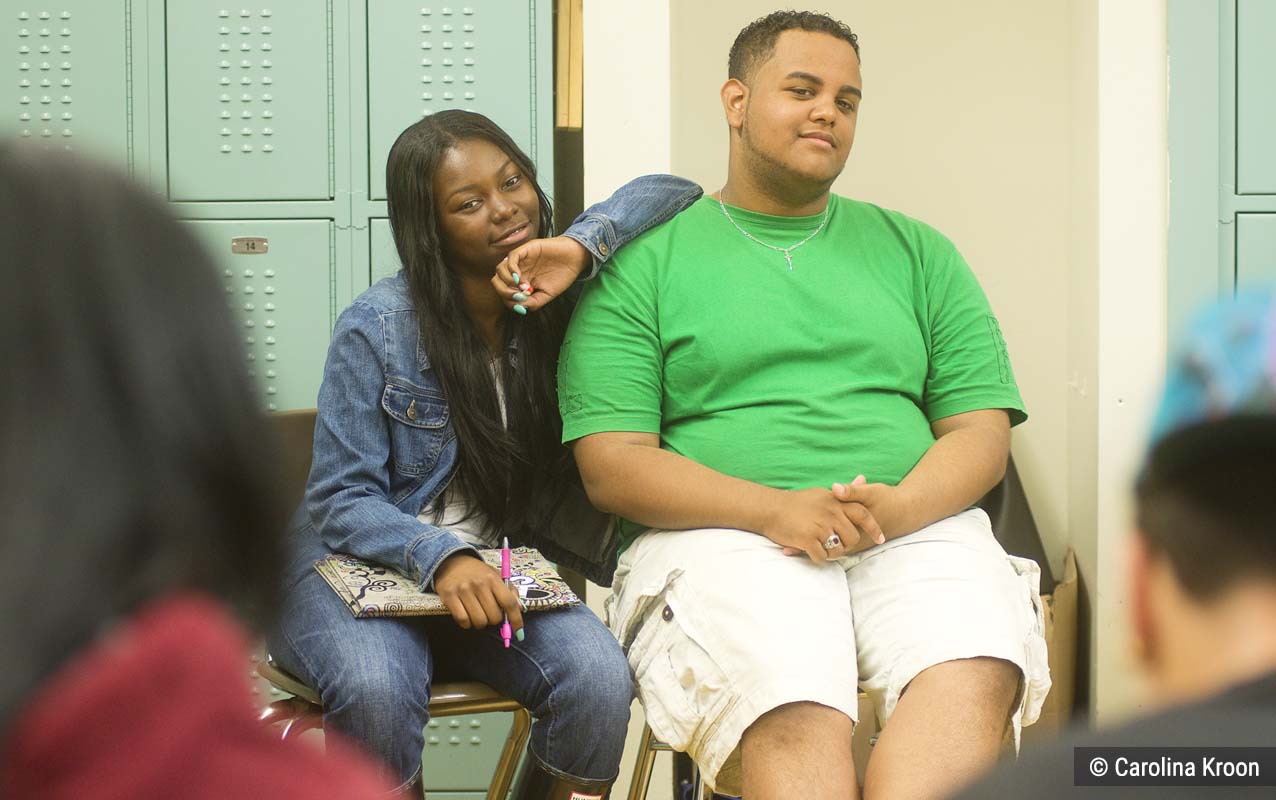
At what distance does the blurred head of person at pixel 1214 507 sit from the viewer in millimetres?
498

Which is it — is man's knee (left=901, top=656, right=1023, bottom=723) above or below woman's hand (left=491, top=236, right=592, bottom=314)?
below

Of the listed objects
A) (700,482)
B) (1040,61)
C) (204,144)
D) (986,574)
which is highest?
(1040,61)

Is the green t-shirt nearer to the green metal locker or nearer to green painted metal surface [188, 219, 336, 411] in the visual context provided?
the green metal locker

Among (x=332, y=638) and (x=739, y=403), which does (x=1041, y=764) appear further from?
(x=739, y=403)

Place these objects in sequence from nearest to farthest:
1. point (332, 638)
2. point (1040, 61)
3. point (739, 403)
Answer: point (332, 638) < point (739, 403) < point (1040, 61)

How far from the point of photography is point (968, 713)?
1.54 m

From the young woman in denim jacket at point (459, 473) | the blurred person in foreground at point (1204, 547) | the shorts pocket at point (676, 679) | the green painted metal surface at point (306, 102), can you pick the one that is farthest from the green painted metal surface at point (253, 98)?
the blurred person in foreground at point (1204, 547)

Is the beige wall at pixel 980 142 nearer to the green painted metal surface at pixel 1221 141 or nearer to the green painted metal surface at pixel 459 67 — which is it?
the green painted metal surface at pixel 1221 141

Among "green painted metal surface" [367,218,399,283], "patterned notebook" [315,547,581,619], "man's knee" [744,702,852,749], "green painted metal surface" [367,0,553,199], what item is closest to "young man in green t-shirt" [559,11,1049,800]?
"man's knee" [744,702,852,749]

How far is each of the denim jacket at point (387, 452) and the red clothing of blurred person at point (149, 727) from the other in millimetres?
1148

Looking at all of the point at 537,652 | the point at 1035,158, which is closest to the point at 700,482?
the point at 537,652

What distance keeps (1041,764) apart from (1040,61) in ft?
9.63

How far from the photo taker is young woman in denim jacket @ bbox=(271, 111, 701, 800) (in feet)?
5.46

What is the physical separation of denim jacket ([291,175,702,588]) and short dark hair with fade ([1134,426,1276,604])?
1.27m
